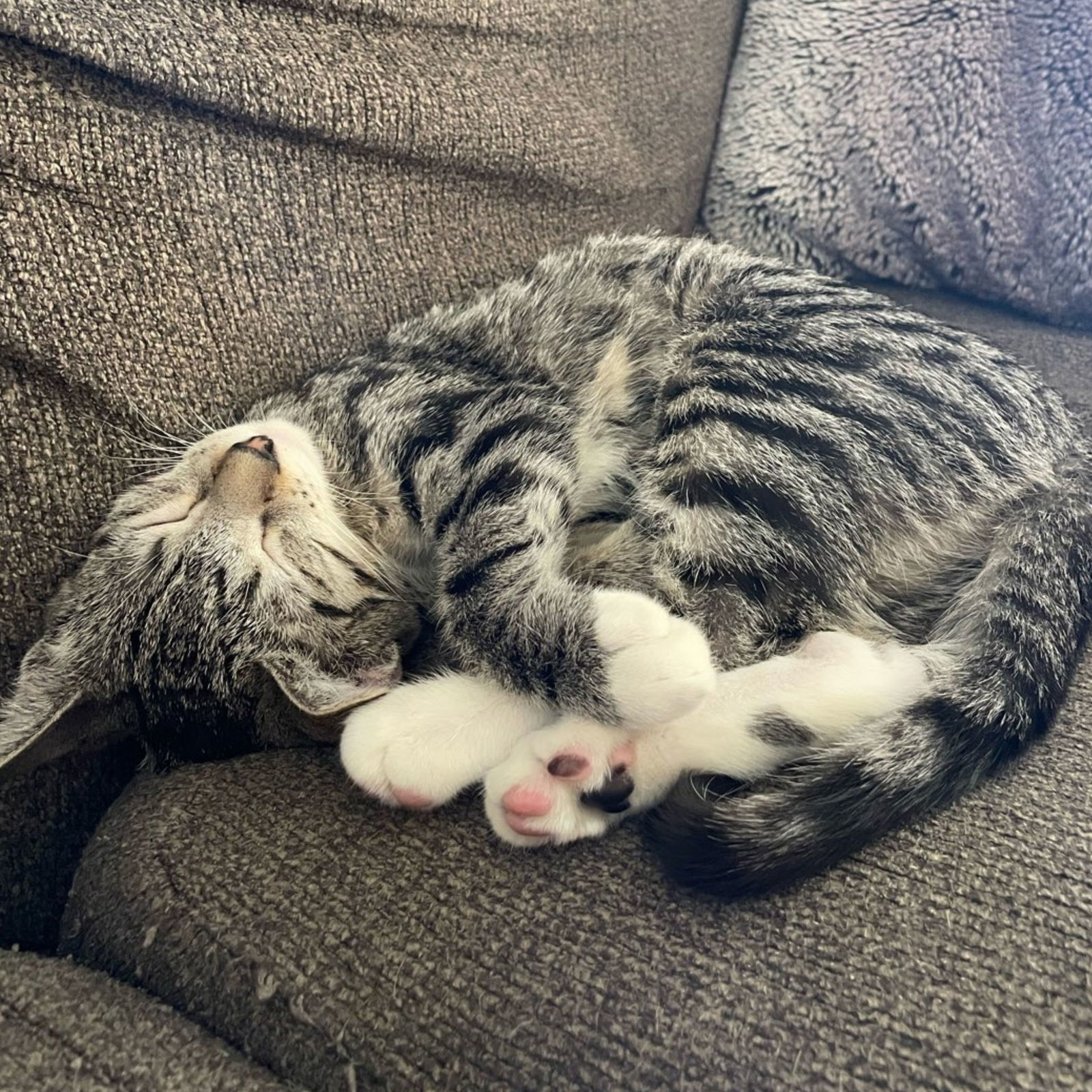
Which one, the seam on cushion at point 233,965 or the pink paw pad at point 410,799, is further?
the pink paw pad at point 410,799

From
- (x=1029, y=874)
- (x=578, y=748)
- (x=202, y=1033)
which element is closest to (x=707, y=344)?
(x=578, y=748)

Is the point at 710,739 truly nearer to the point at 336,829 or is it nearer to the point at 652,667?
the point at 652,667

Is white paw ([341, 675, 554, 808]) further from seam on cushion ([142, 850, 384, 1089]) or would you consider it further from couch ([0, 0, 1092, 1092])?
seam on cushion ([142, 850, 384, 1089])

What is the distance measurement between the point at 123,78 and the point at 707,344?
88cm

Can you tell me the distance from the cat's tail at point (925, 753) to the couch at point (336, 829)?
36 millimetres

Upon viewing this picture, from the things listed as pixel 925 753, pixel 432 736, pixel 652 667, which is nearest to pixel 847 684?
pixel 925 753

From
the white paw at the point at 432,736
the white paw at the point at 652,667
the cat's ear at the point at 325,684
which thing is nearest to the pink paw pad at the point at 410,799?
the white paw at the point at 432,736

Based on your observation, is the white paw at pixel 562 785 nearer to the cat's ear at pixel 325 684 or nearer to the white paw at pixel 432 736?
the white paw at pixel 432 736

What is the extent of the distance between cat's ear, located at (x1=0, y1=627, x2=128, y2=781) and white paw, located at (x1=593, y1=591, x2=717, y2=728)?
630 mm

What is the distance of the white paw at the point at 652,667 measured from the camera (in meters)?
0.89

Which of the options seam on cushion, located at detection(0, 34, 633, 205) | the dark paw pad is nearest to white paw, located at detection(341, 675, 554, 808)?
the dark paw pad

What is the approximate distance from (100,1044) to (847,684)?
0.83 metres

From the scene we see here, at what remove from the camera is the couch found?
0.72 metres

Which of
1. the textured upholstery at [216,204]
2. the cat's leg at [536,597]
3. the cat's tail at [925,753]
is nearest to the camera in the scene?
the cat's tail at [925,753]
